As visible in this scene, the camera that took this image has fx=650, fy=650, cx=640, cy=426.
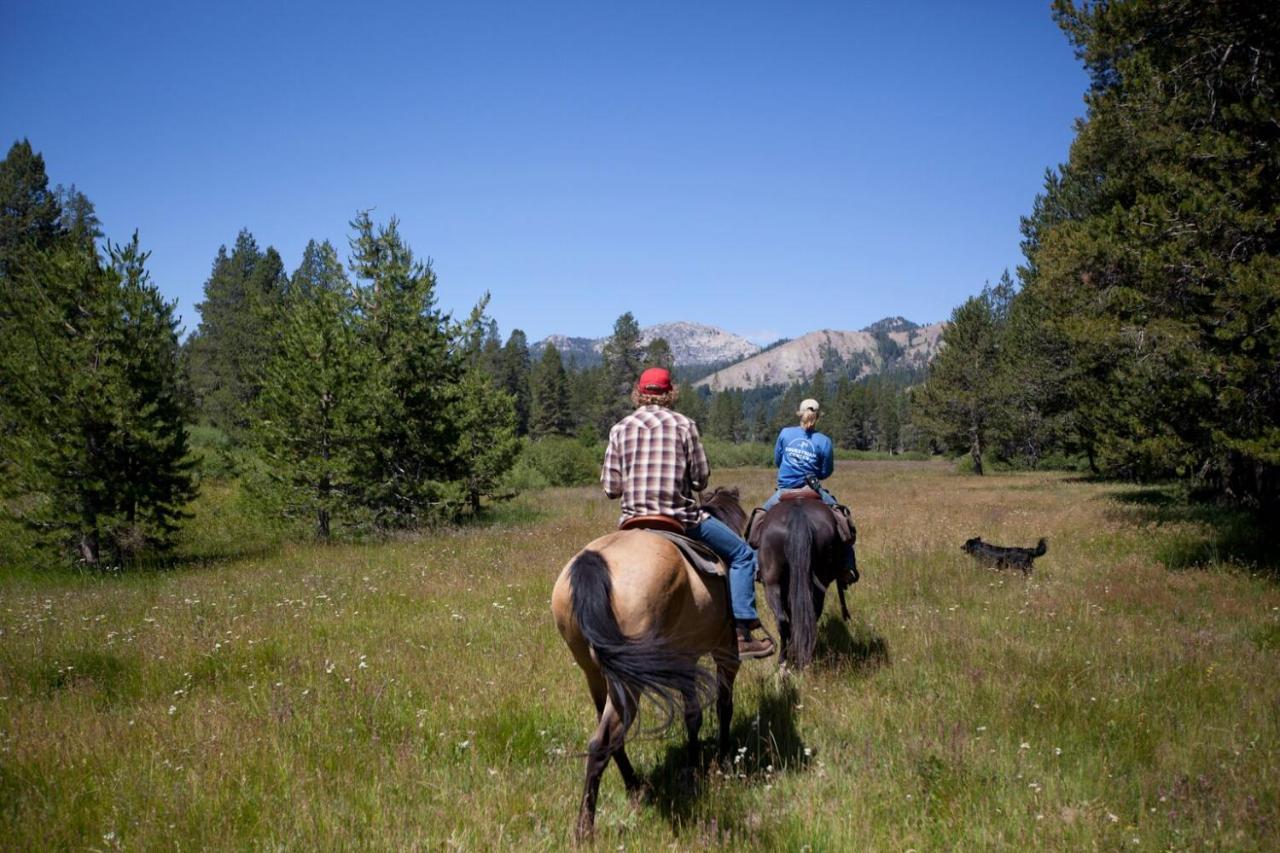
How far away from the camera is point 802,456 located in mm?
7227

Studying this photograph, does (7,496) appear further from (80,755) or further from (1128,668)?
(1128,668)

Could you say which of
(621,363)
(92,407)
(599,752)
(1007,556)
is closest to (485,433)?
(92,407)

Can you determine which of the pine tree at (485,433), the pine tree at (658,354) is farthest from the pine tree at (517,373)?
the pine tree at (485,433)

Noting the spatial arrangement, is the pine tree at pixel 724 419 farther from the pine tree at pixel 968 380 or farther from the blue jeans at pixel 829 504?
the blue jeans at pixel 829 504

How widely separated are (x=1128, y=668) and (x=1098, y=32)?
1136cm

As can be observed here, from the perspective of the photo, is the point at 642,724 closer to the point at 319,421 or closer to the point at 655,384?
the point at 655,384

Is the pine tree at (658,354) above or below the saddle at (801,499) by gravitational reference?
above

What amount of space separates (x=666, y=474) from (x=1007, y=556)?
8390 millimetres

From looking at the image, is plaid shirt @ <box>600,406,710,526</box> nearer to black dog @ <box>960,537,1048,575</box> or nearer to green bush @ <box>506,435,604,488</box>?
black dog @ <box>960,537,1048,575</box>

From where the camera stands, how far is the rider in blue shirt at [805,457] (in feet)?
23.7

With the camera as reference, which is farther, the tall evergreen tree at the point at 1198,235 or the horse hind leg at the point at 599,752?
the tall evergreen tree at the point at 1198,235

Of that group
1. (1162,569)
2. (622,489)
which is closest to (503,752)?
(622,489)

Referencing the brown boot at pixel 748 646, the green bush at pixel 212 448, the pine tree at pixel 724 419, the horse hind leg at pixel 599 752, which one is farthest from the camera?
the pine tree at pixel 724 419

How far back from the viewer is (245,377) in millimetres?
40188
